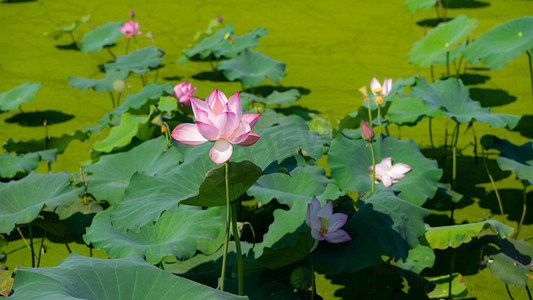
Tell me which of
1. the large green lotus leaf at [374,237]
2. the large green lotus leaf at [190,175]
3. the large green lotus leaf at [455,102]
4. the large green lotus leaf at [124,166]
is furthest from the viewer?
the large green lotus leaf at [455,102]

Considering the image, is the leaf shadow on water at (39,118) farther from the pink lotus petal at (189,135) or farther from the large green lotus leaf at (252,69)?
the pink lotus petal at (189,135)

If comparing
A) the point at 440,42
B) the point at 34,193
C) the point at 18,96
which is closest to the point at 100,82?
the point at 18,96

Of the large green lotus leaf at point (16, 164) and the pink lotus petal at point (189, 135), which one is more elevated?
the pink lotus petal at point (189, 135)

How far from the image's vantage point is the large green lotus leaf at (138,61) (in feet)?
10.9

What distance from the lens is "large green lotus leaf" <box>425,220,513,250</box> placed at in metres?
1.40

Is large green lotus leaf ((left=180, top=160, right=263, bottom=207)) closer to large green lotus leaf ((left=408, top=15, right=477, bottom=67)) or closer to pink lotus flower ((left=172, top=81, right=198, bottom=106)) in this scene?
pink lotus flower ((left=172, top=81, right=198, bottom=106))

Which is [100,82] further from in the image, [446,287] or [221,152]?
[221,152]

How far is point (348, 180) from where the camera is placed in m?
1.81

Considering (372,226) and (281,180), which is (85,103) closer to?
(281,180)

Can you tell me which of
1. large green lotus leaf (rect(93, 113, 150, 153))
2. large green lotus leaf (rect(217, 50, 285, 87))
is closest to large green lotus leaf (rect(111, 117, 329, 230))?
large green lotus leaf (rect(93, 113, 150, 153))

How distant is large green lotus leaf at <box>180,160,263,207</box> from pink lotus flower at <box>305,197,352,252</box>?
27cm

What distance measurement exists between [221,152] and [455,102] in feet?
5.03

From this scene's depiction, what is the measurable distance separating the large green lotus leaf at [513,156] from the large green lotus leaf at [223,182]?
3.97 ft

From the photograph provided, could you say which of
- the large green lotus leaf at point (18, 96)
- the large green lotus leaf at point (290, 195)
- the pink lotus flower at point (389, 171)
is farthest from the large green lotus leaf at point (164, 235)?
the large green lotus leaf at point (18, 96)
